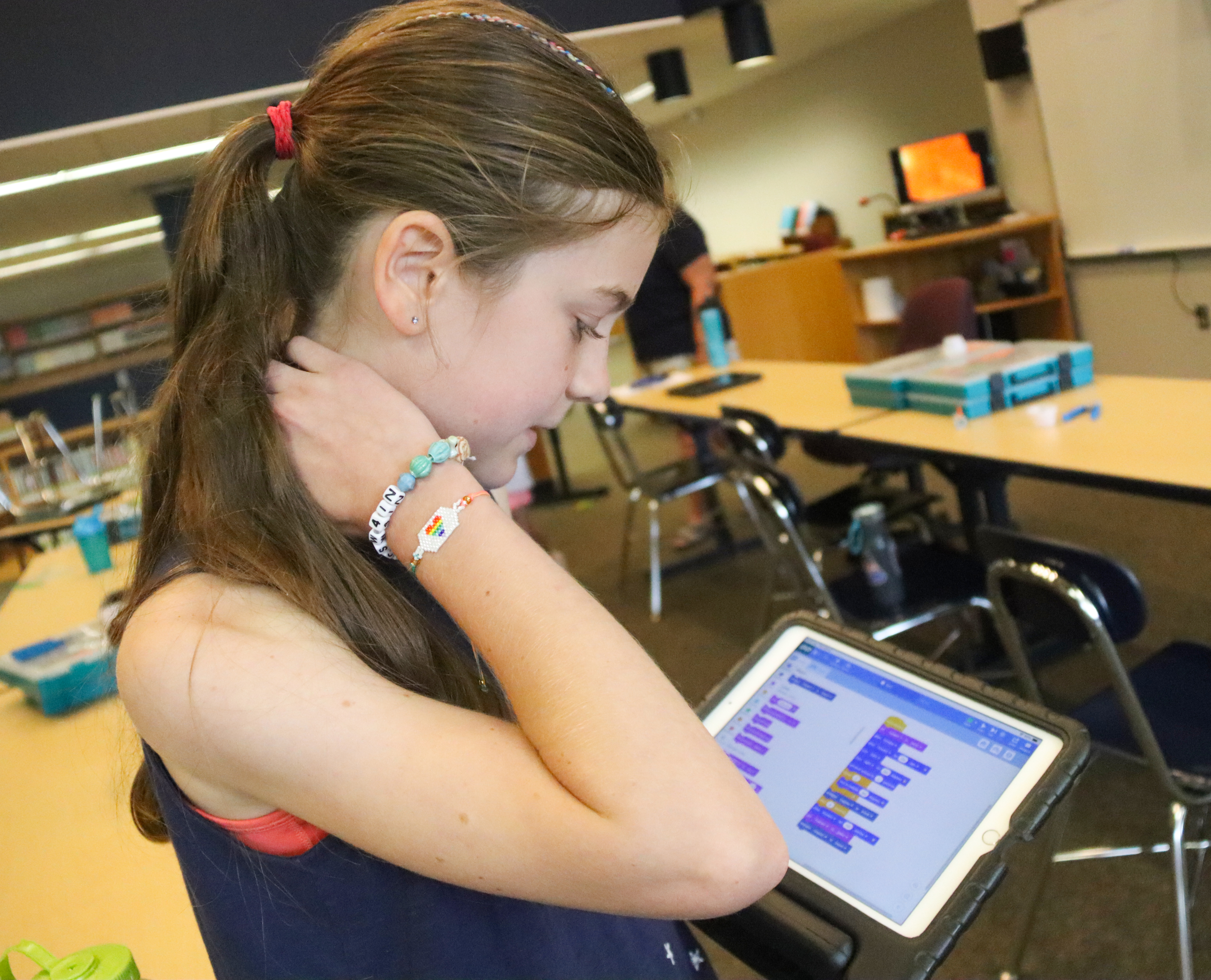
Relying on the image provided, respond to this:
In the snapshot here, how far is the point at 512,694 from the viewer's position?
0.60m

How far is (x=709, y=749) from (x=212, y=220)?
54 centimetres

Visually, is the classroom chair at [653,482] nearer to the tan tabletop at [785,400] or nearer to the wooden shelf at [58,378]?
the tan tabletop at [785,400]

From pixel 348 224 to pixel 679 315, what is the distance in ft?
12.7

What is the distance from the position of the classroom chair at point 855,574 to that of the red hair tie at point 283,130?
184 cm

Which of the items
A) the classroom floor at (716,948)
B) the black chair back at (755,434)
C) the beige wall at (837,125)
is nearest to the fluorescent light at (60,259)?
the classroom floor at (716,948)

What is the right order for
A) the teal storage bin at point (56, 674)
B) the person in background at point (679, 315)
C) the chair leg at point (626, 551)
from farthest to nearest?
the person in background at point (679, 315) < the chair leg at point (626, 551) < the teal storage bin at point (56, 674)

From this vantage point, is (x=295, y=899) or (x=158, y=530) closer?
(x=295, y=899)

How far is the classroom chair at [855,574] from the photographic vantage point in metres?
2.38

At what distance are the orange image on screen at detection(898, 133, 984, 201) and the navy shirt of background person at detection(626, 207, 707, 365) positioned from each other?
6.86ft

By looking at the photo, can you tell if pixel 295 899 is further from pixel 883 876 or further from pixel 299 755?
pixel 883 876

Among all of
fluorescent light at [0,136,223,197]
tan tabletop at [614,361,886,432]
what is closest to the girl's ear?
tan tabletop at [614,361,886,432]

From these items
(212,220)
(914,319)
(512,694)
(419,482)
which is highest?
(212,220)

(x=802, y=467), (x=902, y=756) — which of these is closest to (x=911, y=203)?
(x=802, y=467)

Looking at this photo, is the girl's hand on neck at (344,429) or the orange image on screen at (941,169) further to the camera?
the orange image on screen at (941,169)
